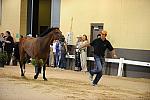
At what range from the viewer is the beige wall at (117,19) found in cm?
1514

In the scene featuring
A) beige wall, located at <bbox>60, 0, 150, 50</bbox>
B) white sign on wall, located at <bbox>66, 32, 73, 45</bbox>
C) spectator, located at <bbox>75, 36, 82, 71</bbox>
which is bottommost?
spectator, located at <bbox>75, 36, 82, 71</bbox>

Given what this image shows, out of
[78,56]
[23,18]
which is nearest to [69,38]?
[78,56]

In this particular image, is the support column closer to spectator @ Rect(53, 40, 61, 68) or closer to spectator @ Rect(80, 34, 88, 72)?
spectator @ Rect(53, 40, 61, 68)

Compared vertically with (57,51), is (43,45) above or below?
above

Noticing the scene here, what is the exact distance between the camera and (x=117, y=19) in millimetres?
16188

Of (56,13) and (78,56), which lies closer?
(78,56)

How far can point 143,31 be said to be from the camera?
15094 mm

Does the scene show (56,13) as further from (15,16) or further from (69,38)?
(15,16)

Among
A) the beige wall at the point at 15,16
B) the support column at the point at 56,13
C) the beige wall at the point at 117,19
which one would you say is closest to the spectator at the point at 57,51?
the beige wall at the point at 117,19

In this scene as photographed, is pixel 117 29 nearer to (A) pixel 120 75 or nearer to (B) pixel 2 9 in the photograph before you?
(A) pixel 120 75

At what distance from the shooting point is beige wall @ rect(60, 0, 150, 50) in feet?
49.7

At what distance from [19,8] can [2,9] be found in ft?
5.84

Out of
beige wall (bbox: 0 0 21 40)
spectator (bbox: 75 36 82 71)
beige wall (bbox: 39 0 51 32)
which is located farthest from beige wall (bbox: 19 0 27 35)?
A: spectator (bbox: 75 36 82 71)

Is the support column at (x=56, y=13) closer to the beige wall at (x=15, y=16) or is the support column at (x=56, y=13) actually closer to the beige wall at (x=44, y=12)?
the beige wall at (x=15, y=16)
